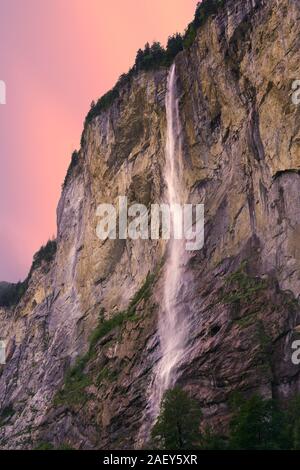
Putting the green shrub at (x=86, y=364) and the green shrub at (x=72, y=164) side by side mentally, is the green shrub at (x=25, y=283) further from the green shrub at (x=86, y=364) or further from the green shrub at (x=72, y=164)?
the green shrub at (x=86, y=364)

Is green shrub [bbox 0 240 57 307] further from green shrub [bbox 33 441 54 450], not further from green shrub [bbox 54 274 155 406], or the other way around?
green shrub [bbox 33 441 54 450]

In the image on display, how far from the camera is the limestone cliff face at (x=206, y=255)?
144 feet

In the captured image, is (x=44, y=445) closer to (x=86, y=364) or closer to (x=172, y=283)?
(x=86, y=364)

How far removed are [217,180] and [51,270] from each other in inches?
1463

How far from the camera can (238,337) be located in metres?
43.5

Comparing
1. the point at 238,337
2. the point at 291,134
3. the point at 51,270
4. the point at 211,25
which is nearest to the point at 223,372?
the point at 238,337

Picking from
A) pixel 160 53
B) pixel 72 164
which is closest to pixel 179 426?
pixel 160 53

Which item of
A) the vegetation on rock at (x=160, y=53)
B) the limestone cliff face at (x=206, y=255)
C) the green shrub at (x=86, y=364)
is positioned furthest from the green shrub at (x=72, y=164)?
the green shrub at (x=86, y=364)

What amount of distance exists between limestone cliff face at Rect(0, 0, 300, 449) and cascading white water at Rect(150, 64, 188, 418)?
90 centimetres

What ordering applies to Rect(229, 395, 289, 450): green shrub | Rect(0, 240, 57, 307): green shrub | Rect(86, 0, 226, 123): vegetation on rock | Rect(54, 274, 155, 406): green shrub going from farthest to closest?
1. Rect(0, 240, 57, 307): green shrub
2. Rect(86, 0, 226, 123): vegetation on rock
3. Rect(54, 274, 155, 406): green shrub
4. Rect(229, 395, 289, 450): green shrub

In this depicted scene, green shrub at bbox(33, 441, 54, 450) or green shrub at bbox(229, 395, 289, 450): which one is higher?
green shrub at bbox(229, 395, 289, 450)

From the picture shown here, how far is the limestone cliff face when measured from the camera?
144 ft

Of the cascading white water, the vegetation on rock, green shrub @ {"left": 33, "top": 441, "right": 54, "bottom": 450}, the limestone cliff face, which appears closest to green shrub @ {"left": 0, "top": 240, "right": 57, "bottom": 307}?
the limestone cliff face
